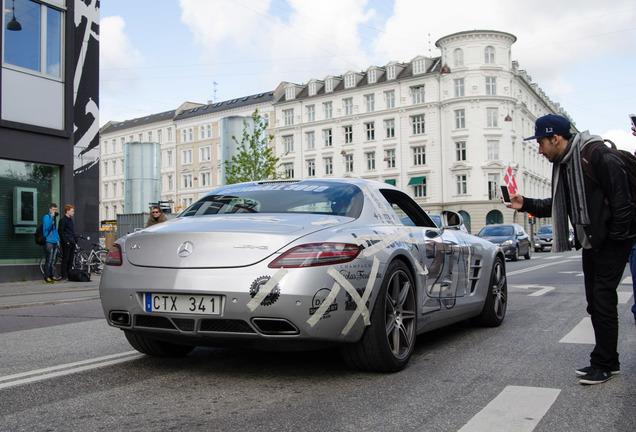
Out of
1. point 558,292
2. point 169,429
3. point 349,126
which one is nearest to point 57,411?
point 169,429

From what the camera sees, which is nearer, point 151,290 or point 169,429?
point 169,429

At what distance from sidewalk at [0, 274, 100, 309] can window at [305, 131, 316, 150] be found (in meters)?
57.7

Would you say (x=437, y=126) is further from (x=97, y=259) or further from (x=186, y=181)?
(x=97, y=259)

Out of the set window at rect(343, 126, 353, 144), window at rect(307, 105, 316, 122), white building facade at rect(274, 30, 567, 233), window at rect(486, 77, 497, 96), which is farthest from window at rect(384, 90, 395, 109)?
window at rect(486, 77, 497, 96)

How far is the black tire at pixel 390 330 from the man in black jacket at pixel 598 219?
117 cm

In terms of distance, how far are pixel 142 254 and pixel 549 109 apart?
84975mm

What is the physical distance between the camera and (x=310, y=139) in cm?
7344

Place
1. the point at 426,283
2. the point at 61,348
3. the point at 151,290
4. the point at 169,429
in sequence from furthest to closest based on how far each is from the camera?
1. the point at 61,348
2. the point at 426,283
3. the point at 151,290
4. the point at 169,429

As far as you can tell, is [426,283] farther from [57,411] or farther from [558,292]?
[558,292]

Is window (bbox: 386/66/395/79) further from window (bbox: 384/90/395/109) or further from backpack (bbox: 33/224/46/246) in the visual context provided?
backpack (bbox: 33/224/46/246)

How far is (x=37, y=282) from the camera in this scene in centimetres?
1619

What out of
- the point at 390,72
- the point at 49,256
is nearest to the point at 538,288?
the point at 49,256

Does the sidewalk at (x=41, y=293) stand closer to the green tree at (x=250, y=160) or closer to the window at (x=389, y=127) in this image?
the green tree at (x=250, y=160)

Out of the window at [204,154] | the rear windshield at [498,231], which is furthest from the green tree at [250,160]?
the window at [204,154]
